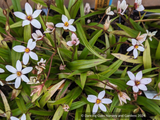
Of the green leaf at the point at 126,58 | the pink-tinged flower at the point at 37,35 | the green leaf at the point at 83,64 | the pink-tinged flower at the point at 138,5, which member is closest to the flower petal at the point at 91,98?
→ the green leaf at the point at 83,64

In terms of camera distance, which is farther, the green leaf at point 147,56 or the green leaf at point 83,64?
the green leaf at point 147,56

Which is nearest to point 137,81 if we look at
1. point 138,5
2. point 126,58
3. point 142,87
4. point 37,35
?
point 142,87

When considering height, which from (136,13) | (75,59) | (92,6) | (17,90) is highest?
(92,6)

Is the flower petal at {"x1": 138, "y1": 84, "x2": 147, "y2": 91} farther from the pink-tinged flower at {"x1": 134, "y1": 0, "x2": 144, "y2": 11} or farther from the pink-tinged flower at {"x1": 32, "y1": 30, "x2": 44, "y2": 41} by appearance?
the pink-tinged flower at {"x1": 32, "y1": 30, "x2": 44, "y2": 41}

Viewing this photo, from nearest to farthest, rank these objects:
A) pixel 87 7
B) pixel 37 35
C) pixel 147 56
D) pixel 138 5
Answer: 1. pixel 37 35
2. pixel 138 5
3. pixel 147 56
4. pixel 87 7

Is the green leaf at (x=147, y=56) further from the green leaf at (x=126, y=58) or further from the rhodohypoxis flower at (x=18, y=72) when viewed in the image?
the rhodohypoxis flower at (x=18, y=72)

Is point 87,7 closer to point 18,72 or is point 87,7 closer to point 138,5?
point 138,5

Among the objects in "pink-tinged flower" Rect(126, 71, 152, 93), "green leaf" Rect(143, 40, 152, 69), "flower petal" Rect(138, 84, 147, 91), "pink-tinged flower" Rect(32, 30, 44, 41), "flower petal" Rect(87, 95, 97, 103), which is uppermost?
"pink-tinged flower" Rect(32, 30, 44, 41)

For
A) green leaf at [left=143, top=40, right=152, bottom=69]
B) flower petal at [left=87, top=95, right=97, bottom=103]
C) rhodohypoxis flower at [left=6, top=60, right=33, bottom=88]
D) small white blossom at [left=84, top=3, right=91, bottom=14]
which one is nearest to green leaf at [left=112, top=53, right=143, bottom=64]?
green leaf at [left=143, top=40, right=152, bottom=69]

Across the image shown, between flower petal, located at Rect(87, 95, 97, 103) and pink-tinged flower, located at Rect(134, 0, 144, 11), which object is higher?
pink-tinged flower, located at Rect(134, 0, 144, 11)

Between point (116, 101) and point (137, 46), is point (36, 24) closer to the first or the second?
point (137, 46)

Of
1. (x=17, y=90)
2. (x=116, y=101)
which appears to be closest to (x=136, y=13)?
(x=116, y=101)
